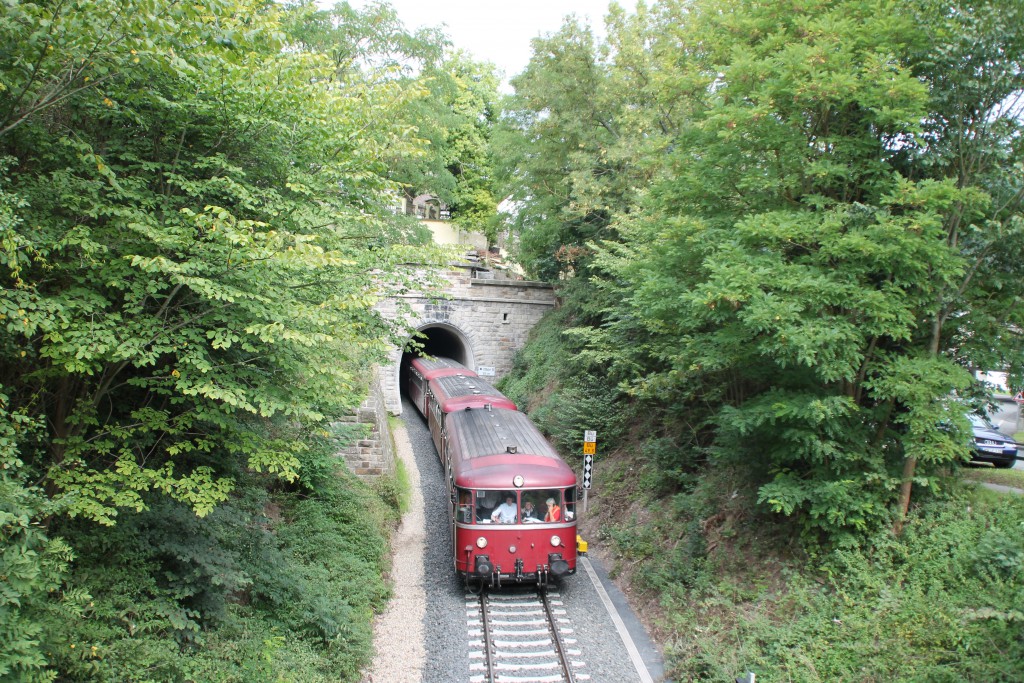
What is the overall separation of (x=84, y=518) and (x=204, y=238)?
10.8ft

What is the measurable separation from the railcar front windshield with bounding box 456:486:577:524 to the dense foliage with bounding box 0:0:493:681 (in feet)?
8.13

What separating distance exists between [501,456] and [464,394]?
5.36m

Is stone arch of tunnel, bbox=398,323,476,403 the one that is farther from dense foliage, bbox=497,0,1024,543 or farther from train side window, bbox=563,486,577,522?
dense foliage, bbox=497,0,1024,543

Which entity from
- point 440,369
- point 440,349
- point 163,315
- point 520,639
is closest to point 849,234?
point 520,639

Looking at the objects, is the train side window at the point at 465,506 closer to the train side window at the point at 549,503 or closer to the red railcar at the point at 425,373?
the train side window at the point at 549,503

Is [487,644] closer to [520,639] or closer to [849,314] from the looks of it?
[520,639]

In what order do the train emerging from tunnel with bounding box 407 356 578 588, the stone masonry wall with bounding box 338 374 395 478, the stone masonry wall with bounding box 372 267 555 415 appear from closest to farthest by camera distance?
the train emerging from tunnel with bounding box 407 356 578 588, the stone masonry wall with bounding box 338 374 395 478, the stone masonry wall with bounding box 372 267 555 415

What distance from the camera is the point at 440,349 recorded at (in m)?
32.4

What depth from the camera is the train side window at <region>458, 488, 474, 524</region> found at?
411 inches

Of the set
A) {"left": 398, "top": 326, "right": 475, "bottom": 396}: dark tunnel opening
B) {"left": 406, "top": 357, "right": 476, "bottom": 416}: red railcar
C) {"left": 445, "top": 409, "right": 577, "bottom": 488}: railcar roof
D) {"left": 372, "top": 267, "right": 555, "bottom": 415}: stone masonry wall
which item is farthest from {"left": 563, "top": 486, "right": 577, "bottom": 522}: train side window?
{"left": 398, "top": 326, "right": 475, "bottom": 396}: dark tunnel opening

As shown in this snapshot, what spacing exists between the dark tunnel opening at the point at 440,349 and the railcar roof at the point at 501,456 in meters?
13.7

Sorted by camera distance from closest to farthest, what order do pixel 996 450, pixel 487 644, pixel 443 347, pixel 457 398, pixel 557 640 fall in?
pixel 487 644
pixel 557 640
pixel 996 450
pixel 457 398
pixel 443 347

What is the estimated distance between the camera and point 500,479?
10484mm

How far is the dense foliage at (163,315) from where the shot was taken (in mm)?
5633
